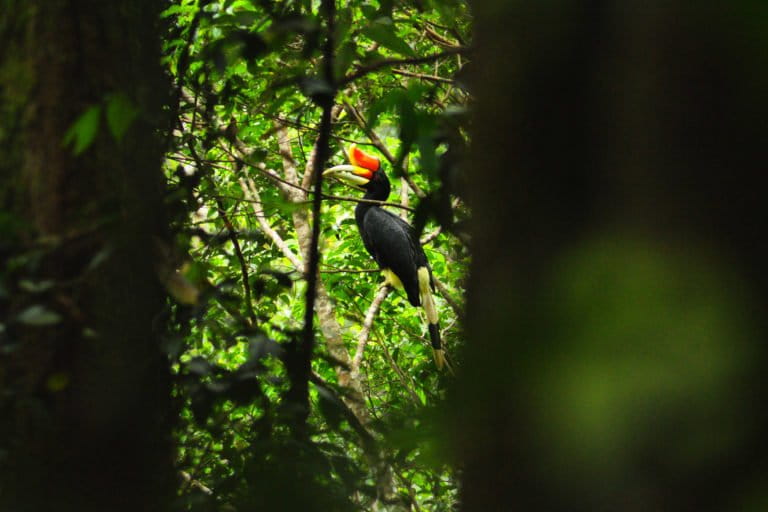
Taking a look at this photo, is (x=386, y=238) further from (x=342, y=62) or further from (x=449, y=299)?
(x=342, y=62)

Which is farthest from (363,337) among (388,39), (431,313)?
(388,39)

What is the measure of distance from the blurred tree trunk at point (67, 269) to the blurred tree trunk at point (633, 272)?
0.66 meters

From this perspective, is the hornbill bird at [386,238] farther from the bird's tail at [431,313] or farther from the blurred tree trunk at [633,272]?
the blurred tree trunk at [633,272]

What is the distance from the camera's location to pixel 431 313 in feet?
15.4

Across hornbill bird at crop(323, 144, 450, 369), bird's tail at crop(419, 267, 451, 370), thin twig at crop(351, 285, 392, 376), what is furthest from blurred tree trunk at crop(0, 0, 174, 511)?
hornbill bird at crop(323, 144, 450, 369)

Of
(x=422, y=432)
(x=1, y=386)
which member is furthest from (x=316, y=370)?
(x=422, y=432)

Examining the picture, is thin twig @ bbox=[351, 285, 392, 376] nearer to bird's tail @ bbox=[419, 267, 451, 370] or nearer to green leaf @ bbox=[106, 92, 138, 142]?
bird's tail @ bbox=[419, 267, 451, 370]

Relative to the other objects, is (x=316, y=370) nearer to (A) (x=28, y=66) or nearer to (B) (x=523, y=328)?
(A) (x=28, y=66)

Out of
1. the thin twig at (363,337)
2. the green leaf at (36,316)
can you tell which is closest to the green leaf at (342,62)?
the green leaf at (36,316)

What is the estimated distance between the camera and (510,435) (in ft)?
1.38

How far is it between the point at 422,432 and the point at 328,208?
3889mm

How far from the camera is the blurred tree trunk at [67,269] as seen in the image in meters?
0.99

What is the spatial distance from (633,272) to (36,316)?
747mm

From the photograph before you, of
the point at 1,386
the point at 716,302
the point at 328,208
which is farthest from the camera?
the point at 328,208
